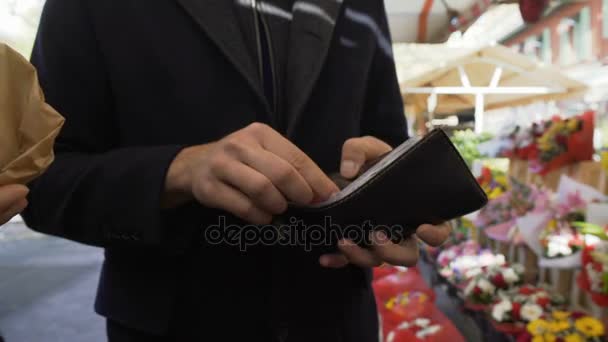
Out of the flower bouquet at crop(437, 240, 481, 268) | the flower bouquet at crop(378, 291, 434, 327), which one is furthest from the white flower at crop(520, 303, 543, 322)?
the flower bouquet at crop(437, 240, 481, 268)

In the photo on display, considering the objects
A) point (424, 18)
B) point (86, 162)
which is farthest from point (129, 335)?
point (424, 18)

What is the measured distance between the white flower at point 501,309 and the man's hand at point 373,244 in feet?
3.67

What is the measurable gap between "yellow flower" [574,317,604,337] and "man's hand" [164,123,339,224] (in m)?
1.18

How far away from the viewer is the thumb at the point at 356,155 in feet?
1.76

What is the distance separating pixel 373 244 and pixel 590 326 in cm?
111

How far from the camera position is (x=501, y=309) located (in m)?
1.49

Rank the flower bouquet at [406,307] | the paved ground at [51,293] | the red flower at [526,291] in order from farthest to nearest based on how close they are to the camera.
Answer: the paved ground at [51,293] → the flower bouquet at [406,307] → the red flower at [526,291]

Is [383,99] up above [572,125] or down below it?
above

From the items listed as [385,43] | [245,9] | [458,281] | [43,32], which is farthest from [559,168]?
[43,32]

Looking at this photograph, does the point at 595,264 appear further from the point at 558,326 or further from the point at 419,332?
the point at 419,332

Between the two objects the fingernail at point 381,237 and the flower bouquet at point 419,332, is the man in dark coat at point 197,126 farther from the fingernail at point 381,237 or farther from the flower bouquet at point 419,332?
the flower bouquet at point 419,332

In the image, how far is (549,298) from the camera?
1472 mm

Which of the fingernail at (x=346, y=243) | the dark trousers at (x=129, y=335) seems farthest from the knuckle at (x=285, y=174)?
the dark trousers at (x=129, y=335)

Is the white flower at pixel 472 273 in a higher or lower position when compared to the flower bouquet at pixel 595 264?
lower
